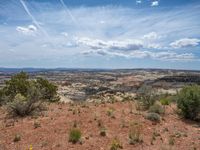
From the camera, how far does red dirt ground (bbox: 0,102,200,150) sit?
9852 millimetres

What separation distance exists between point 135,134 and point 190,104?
5.01 meters

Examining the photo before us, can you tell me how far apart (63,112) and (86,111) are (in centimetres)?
117

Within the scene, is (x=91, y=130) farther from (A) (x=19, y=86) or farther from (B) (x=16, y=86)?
(B) (x=16, y=86)

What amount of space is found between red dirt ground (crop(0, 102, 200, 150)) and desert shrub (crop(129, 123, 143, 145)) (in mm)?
159

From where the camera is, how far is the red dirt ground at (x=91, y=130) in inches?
388

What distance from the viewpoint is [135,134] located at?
10.9 m

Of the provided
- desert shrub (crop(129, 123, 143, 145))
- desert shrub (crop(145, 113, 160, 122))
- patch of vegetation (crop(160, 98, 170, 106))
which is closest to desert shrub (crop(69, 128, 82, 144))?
desert shrub (crop(129, 123, 143, 145))

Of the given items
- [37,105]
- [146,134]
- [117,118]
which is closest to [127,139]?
[146,134]

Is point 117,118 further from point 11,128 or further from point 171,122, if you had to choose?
point 11,128

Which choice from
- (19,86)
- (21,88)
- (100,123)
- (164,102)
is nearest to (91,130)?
(100,123)

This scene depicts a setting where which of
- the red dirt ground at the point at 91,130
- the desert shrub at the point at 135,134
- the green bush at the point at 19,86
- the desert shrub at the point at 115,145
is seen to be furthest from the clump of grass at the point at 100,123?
the green bush at the point at 19,86

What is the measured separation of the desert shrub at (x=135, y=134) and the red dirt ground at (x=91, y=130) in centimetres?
16

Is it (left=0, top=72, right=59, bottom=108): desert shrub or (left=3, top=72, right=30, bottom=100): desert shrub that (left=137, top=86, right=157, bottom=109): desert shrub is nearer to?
(left=0, top=72, right=59, bottom=108): desert shrub

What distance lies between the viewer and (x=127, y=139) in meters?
10.6
